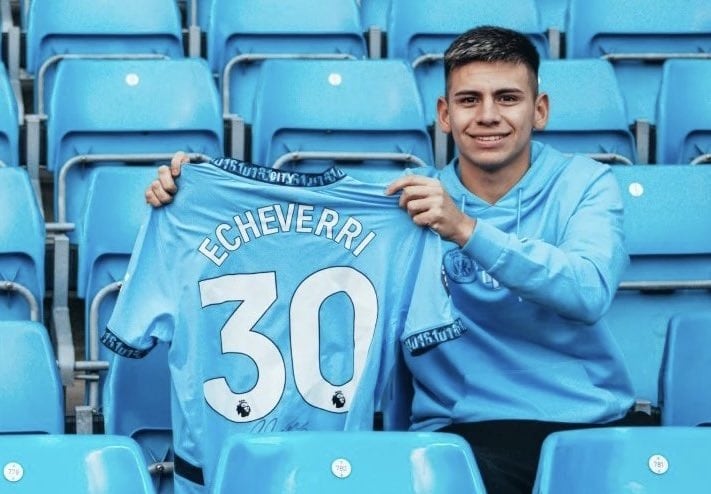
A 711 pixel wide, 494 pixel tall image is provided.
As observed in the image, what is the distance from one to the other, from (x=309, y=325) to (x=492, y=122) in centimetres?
53

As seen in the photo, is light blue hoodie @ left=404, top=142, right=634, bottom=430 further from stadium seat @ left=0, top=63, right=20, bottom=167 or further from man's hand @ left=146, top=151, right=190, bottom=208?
stadium seat @ left=0, top=63, right=20, bottom=167

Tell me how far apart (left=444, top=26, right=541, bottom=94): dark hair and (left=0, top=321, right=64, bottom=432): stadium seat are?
3.13 feet

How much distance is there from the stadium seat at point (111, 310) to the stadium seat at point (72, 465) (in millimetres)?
814

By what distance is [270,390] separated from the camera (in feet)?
10.1

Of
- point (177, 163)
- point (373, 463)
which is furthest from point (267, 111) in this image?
point (373, 463)

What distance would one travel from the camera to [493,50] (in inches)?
129

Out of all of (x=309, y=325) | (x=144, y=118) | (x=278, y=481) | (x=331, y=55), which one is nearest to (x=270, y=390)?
(x=309, y=325)

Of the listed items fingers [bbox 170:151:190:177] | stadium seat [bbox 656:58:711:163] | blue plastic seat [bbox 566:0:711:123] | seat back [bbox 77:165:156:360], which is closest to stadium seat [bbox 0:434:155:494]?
fingers [bbox 170:151:190:177]

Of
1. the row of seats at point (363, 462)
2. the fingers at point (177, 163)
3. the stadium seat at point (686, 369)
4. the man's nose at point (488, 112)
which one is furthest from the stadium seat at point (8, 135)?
the row of seats at point (363, 462)

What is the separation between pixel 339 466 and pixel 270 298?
620 mm

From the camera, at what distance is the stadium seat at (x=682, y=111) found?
472cm

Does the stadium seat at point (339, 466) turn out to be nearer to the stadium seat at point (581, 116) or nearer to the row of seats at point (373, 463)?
the row of seats at point (373, 463)

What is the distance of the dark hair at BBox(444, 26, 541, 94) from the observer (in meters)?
3.27
